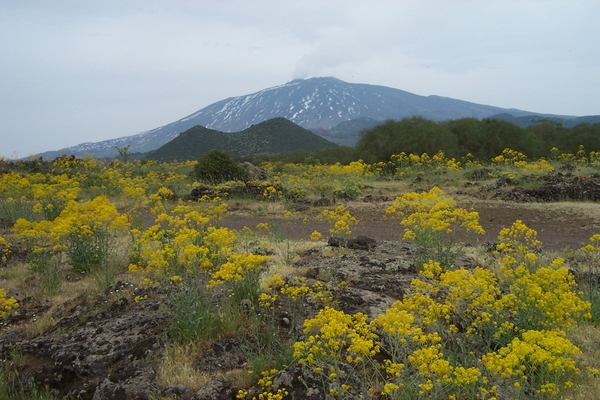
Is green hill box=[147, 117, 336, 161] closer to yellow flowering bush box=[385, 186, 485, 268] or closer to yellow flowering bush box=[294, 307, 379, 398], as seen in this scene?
yellow flowering bush box=[385, 186, 485, 268]

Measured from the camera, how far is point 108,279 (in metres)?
5.96

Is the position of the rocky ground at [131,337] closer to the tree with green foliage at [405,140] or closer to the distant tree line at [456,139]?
the tree with green foliage at [405,140]

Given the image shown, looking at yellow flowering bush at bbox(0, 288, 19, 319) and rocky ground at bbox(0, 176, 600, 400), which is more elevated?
yellow flowering bush at bbox(0, 288, 19, 319)

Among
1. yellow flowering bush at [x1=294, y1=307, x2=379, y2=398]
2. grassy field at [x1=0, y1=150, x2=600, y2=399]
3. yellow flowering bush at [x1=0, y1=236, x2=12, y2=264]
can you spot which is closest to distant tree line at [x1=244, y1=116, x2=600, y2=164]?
grassy field at [x1=0, y1=150, x2=600, y2=399]

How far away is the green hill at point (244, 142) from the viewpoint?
65.0 meters

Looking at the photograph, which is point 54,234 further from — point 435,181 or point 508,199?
point 435,181

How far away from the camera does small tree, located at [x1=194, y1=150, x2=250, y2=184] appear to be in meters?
21.5

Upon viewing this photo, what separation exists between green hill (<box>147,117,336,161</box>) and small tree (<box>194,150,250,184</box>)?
4069 cm

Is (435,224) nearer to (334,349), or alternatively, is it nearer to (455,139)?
(334,349)

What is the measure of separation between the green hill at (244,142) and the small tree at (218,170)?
40.7 meters

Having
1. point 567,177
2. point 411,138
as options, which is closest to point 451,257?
point 567,177

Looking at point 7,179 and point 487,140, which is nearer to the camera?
point 7,179

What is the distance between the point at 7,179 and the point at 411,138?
69.0 feet

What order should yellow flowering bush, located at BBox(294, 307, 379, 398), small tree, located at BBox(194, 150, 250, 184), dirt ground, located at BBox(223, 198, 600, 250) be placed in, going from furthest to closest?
small tree, located at BBox(194, 150, 250, 184) → dirt ground, located at BBox(223, 198, 600, 250) → yellow flowering bush, located at BBox(294, 307, 379, 398)
